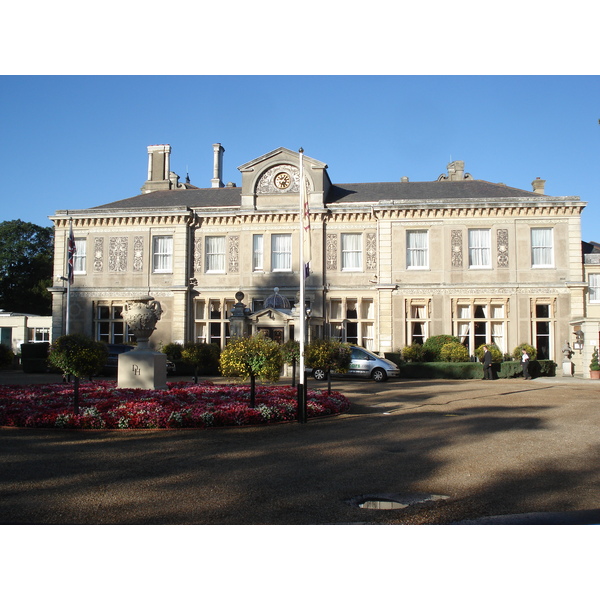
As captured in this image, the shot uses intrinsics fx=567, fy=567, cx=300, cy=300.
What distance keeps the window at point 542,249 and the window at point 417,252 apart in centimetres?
572

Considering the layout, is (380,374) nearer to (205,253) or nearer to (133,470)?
(205,253)

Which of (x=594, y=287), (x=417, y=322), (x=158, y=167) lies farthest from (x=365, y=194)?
(x=158, y=167)

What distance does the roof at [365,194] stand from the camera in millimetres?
33031

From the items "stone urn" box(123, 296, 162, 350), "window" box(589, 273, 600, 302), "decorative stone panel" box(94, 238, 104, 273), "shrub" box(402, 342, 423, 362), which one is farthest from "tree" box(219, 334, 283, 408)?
"window" box(589, 273, 600, 302)

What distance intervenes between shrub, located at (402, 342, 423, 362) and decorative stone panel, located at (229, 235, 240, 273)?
10866mm

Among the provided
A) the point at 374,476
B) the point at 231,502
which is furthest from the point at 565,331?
the point at 231,502

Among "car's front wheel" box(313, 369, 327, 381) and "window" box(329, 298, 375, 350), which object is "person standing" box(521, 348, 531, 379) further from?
"car's front wheel" box(313, 369, 327, 381)

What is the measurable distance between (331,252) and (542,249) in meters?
11.5

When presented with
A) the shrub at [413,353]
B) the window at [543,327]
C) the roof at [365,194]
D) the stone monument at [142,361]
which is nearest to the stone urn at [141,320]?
the stone monument at [142,361]

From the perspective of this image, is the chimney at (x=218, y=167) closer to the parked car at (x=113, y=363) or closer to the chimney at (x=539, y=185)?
the parked car at (x=113, y=363)

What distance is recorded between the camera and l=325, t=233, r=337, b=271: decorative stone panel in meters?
32.2

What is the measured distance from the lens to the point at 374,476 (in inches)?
311

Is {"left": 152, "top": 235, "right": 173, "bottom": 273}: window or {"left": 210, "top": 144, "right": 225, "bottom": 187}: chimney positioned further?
{"left": 210, "top": 144, "right": 225, "bottom": 187}: chimney

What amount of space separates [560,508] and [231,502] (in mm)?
3679
